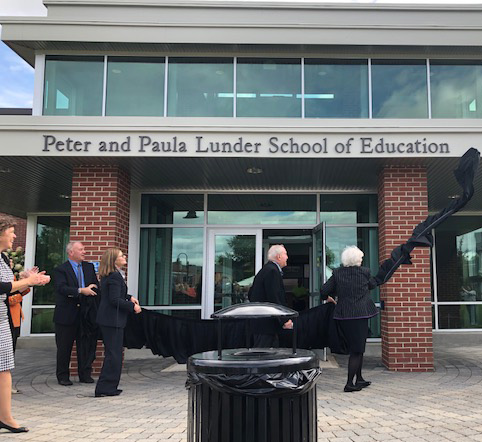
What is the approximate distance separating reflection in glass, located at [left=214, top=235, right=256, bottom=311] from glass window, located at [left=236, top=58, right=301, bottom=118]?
2690 mm

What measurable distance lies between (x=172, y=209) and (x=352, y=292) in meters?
4.97

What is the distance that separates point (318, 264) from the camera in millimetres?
9258

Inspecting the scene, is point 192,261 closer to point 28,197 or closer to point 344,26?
point 28,197

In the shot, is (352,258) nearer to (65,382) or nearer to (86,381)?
(86,381)

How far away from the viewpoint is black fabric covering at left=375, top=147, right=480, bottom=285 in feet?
21.7

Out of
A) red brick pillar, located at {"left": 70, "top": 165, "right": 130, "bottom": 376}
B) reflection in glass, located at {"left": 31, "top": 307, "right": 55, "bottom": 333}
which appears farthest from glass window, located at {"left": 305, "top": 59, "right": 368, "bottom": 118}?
reflection in glass, located at {"left": 31, "top": 307, "right": 55, "bottom": 333}

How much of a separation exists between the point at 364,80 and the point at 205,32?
2.85m

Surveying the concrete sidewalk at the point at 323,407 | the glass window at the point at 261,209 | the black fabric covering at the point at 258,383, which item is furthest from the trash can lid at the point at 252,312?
the glass window at the point at 261,209

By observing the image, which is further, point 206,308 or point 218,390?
point 206,308

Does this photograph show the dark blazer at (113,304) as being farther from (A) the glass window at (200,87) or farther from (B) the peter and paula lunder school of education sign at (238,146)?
(A) the glass window at (200,87)

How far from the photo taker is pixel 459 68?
873 cm

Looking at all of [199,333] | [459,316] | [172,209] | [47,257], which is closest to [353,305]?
[199,333]

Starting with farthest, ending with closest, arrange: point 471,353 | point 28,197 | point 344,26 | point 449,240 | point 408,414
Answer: point 449,240 < point 28,197 < point 471,353 < point 344,26 < point 408,414

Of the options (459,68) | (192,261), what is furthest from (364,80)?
(192,261)
